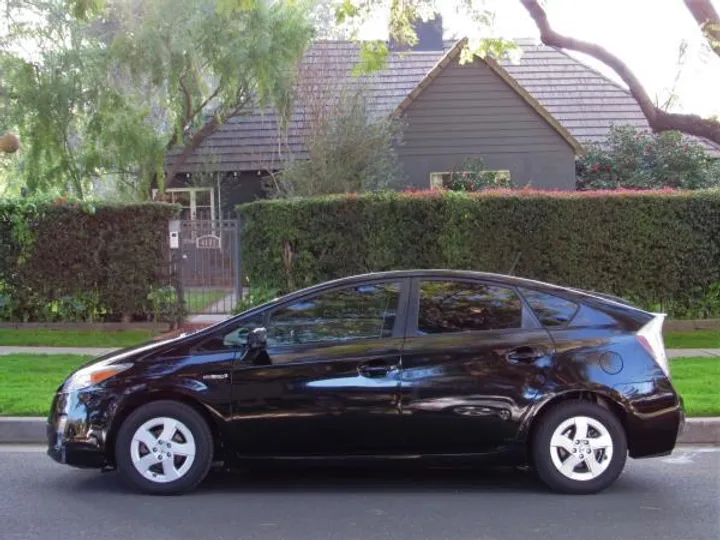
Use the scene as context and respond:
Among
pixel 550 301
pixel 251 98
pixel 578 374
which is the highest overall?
pixel 251 98

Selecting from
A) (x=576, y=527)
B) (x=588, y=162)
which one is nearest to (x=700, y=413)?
(x=576, y=527)

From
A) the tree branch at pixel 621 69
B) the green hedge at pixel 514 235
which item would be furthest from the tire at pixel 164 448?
the tree branch at pixel 621 69

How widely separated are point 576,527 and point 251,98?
51.0 feet

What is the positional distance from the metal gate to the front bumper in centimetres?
734

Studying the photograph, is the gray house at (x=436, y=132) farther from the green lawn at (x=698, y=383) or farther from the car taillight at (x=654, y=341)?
the car taillight at (x=654, y=341)

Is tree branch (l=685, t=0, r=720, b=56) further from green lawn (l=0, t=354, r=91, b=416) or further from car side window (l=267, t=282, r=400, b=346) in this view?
green lawn (l=0, t=354, r=91, b=416)

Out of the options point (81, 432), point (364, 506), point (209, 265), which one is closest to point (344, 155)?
point (209, 265)

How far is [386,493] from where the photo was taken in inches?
231

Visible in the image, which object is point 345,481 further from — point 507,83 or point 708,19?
point 507,83

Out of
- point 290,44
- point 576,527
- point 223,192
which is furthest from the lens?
point 223,192

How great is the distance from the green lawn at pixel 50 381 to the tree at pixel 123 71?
763 centimetres

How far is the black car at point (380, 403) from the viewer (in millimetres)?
5645

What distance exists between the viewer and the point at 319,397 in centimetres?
564

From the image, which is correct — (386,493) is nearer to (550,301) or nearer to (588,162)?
(550,301)
